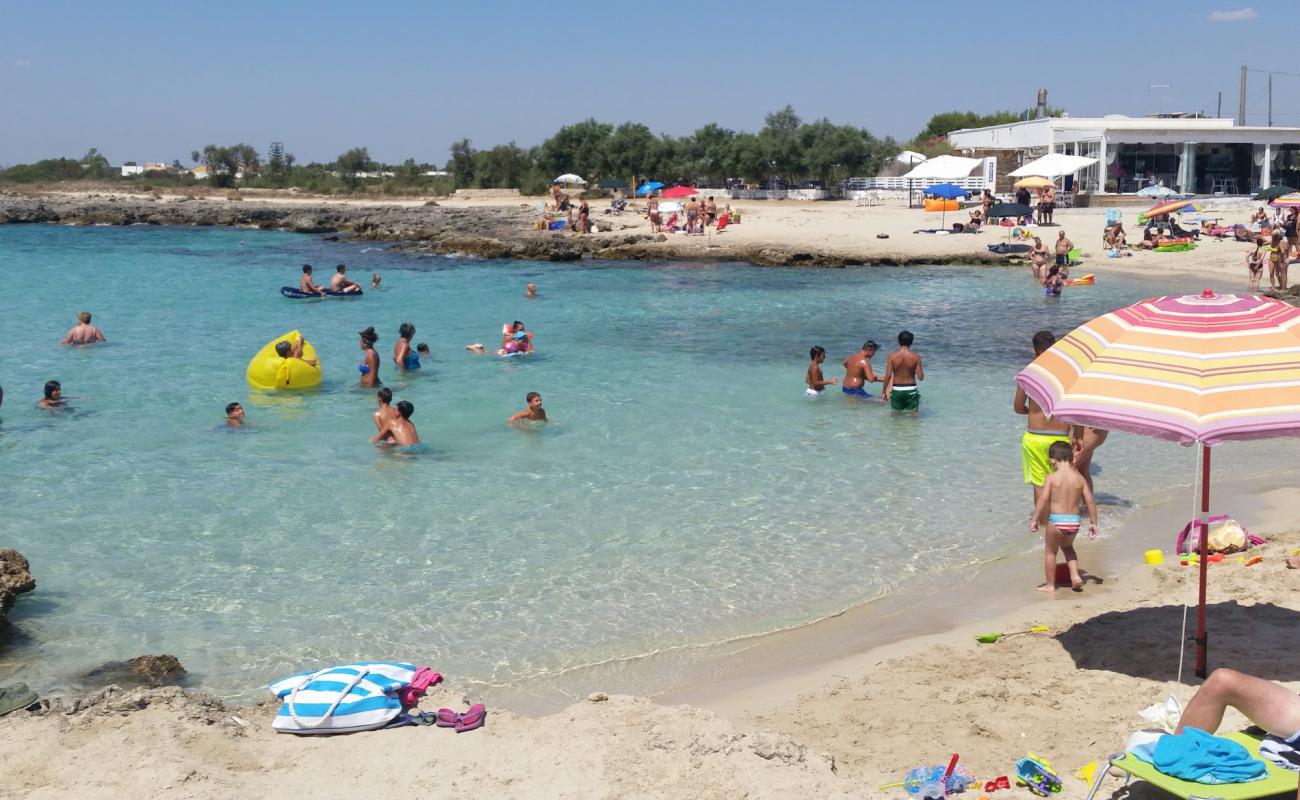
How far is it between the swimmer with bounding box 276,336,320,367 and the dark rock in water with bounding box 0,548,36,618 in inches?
285

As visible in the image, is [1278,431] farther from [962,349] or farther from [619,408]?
[962,349]

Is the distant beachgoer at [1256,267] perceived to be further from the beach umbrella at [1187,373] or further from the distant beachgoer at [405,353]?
the beach umbrella at [1187,373]

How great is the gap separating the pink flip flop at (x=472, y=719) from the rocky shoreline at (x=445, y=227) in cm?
2588

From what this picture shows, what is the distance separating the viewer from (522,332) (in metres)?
18.2

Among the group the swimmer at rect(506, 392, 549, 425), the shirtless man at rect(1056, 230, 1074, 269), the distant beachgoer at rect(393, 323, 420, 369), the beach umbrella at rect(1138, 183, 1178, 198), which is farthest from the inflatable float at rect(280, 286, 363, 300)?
the beach umbrella at rect(1138, 183, 1178, 198)

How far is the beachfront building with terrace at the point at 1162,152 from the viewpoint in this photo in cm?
4212

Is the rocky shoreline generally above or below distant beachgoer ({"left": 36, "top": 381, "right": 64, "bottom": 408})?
above

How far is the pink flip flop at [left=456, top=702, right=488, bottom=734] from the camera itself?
5.61 m


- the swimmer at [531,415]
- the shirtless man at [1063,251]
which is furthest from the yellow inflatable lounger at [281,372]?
the shirtless man at [1063,251]

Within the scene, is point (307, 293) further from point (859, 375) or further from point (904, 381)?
point (904, 381)

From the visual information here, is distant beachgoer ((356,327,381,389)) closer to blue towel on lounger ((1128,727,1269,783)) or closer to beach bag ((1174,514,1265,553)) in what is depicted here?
beach bag ((1174,514,1265,553))

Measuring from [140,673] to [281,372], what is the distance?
8783 millimetres

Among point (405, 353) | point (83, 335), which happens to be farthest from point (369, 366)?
point (83, 335)

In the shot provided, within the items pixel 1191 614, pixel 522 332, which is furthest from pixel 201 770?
pixel 522 332
